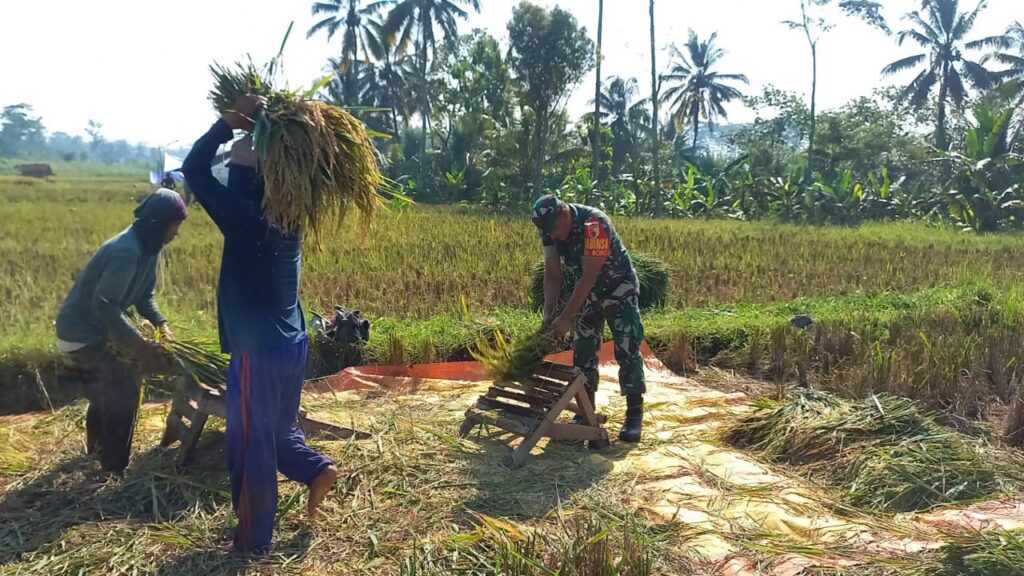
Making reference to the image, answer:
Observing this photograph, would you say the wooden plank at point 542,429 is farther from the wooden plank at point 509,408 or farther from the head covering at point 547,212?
the head covering at point 547,212

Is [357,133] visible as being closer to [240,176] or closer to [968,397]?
[240,176]

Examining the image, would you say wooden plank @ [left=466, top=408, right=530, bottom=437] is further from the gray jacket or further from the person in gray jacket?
the gray jacket

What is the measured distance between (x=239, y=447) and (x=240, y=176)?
933 mm

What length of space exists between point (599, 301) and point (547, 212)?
0.62 metres

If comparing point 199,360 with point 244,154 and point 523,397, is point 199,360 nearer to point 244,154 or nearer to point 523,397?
point 244,154

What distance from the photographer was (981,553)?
240 centimetres

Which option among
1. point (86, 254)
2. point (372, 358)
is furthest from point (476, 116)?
point (372, 358)

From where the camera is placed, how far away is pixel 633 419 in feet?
14.0

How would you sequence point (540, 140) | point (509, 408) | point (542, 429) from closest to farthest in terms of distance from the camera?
1. point (542, 429)
2. point (509, 408)
3. point (540, 140)

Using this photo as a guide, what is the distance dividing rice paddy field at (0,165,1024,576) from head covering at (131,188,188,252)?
68cm

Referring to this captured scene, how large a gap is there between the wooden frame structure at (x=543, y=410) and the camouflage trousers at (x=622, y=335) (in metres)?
0.18

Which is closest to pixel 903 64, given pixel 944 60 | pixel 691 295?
pixel 944 60

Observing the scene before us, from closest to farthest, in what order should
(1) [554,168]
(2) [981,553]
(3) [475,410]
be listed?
(2) [981,553], (3) [475,410], (1) [554,168]

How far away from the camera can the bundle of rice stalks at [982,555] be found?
2359mm
